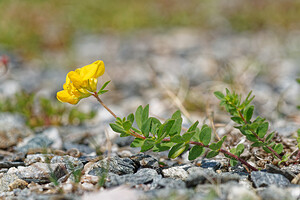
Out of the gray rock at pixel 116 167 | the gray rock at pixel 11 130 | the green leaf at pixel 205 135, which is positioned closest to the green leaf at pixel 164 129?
the green leaf at pixel 205 135

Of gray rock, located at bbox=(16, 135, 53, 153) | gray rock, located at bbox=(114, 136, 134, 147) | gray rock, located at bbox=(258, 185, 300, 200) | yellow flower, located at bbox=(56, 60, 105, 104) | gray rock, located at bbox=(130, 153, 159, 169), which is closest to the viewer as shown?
gray rock, located at bbox=(258, 185, 300, 200)

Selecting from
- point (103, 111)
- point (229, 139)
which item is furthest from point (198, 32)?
point (229, 139)

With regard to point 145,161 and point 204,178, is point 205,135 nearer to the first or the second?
point 204,178

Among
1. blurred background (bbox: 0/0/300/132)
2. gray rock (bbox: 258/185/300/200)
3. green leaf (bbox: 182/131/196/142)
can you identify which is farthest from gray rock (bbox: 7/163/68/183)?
blurred background (bbox: 0/0/300/132)

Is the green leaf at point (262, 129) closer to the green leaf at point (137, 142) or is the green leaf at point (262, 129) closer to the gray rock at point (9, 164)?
the green leaf at point (137, 142)

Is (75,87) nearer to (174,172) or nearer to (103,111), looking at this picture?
(174,172)

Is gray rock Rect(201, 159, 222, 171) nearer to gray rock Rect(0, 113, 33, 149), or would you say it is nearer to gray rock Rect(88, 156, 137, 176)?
gray rock Rect(88, 156, 137, 176)
